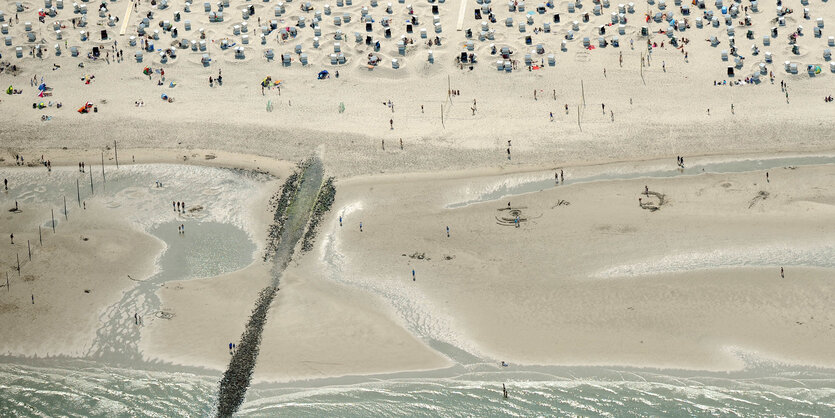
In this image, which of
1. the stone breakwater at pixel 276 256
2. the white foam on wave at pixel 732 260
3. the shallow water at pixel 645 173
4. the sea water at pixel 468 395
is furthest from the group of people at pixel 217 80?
the white foam on wave at pixel 732 260

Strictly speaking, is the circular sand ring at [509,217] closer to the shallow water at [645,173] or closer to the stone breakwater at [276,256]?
the shallow water at [645,173]

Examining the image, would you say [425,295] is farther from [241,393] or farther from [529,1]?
[529,1]

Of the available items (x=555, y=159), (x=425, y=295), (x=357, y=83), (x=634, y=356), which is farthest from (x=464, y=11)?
(x=634, y=356)

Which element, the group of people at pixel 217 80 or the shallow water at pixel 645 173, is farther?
the group of people at pixel 217 80

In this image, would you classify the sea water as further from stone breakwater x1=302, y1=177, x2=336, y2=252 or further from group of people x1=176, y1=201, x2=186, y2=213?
group of people x1=176, y1=201, x2=186, y2=213

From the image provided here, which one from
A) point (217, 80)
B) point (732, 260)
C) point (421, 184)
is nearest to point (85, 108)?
point (217, 80)
